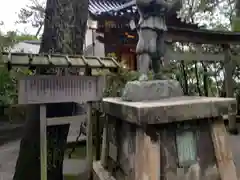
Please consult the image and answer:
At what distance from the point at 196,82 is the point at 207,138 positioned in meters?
7.51

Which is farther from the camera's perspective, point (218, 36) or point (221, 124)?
point (218, 36)

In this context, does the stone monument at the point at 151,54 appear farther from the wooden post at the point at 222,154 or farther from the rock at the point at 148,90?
the wooden post at the point at 222,154

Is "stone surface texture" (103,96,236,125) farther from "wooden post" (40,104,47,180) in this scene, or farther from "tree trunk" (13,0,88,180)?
"tree trunk" (13,0,88,180)

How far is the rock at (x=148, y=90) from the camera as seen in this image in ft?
8.68

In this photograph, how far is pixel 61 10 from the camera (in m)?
3.82

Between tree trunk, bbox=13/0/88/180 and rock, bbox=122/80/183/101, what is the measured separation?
59.8 inches

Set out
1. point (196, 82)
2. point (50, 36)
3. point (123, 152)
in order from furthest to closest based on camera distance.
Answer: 1. point (196, 82)
2. point (50, 36)
3. point (123, 152)

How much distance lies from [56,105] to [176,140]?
6.77 ft

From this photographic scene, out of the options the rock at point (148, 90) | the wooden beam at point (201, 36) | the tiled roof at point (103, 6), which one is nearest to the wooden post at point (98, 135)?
the rock at point (148, 90)

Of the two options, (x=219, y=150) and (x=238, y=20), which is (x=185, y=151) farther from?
(x=238, y=20)

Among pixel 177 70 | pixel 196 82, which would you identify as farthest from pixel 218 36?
pixel 196 82

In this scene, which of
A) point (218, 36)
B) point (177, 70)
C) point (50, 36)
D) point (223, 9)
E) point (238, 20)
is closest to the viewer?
point (50, 36)

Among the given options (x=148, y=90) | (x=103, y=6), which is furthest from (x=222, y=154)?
(x=103, y=6)

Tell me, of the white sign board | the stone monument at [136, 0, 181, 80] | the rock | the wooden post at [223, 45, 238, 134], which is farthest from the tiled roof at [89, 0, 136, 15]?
the rock
